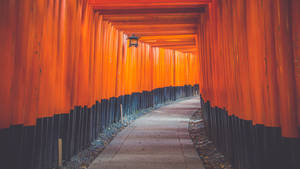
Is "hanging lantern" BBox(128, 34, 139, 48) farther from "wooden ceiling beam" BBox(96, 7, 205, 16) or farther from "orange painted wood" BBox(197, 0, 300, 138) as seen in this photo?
"orange painted wood" BBox(197, 0, 300, 138)

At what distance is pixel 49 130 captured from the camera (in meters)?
3.59

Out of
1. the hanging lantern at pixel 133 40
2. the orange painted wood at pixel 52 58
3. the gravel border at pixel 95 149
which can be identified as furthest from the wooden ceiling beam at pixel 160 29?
the gravel border at pixel 95 149

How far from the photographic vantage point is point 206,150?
486 centimetres

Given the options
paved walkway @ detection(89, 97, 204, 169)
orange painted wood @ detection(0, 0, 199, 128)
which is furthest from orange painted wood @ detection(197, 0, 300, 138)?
orange painted wood @ detection(0, 0, 199, 128)

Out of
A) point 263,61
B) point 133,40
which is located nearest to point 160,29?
point 133,40

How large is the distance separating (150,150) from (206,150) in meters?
1.31

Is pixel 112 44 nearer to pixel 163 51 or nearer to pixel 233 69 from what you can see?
pixel 233 69

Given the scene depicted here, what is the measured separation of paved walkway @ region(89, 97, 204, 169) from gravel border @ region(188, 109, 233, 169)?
0.55ft

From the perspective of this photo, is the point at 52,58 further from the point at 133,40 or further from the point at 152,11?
the point at 133,40

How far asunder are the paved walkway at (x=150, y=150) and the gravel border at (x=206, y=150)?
0.55 feet

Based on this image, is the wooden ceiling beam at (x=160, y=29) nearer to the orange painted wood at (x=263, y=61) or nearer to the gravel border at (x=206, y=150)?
the gravel border at (x=206, y=150)

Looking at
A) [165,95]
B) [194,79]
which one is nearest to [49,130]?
[165,95]

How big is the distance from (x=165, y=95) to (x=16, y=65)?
11666 mm

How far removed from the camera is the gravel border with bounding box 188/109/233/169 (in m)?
3.94
